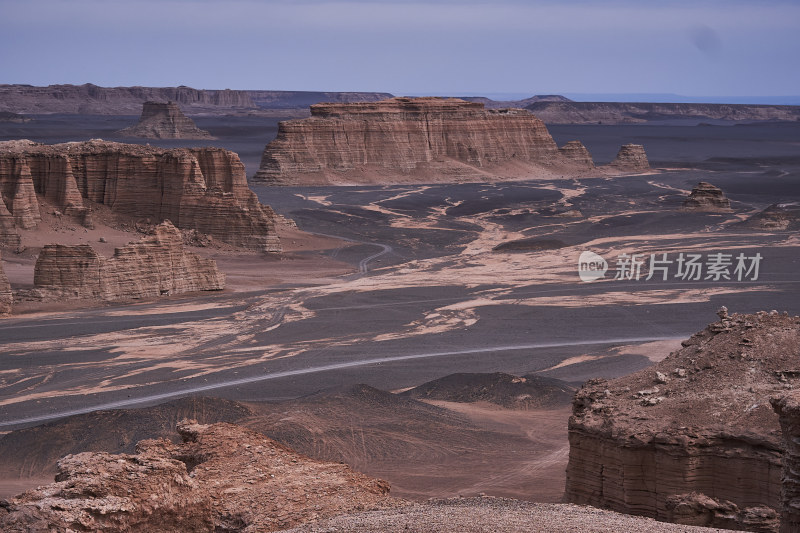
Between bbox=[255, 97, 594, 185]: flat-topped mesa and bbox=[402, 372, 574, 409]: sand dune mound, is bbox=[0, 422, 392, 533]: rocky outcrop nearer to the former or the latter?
bbox=[402, 372, 574, 409]: sand dune mound

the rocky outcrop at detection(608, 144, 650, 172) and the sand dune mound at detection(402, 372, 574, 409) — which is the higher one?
the rocky outcrop at detection(608, 144, 650, 172)

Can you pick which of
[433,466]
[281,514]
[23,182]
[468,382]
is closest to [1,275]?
[23,182]

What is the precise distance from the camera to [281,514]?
11.9 meters

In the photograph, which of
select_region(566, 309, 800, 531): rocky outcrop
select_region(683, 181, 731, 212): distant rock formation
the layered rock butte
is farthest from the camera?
the layered rock butte

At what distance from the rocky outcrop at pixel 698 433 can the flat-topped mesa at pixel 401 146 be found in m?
72.8

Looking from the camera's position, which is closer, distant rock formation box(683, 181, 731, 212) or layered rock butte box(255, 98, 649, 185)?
distant rock formation box(683, 181, 731, 212)

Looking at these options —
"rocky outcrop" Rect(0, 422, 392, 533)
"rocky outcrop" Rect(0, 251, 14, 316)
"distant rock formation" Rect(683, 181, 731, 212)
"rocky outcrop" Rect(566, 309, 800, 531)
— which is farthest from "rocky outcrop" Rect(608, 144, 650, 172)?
"rocky outcrop" Rect(0, 422, 392, 533)

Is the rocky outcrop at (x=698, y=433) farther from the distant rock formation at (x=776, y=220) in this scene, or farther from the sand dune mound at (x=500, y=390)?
the distant rock formation at (x=776, y=220)

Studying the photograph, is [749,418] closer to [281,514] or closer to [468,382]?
[281,514]

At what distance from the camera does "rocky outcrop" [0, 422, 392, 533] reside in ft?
34.2

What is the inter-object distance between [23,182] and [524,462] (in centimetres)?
2984

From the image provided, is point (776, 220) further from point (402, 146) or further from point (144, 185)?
point (402, 146)

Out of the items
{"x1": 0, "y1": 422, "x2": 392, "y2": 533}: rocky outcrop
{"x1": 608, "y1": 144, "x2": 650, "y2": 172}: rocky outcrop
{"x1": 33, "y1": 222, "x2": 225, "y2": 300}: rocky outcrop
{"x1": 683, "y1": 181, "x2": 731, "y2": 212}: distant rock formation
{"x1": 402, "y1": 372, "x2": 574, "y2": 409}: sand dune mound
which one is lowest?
{"x1": 402, "y1": 372, "x2": 574, "y2": 409}: sand dune mound

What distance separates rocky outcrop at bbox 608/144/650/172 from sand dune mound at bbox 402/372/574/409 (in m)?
80.1
